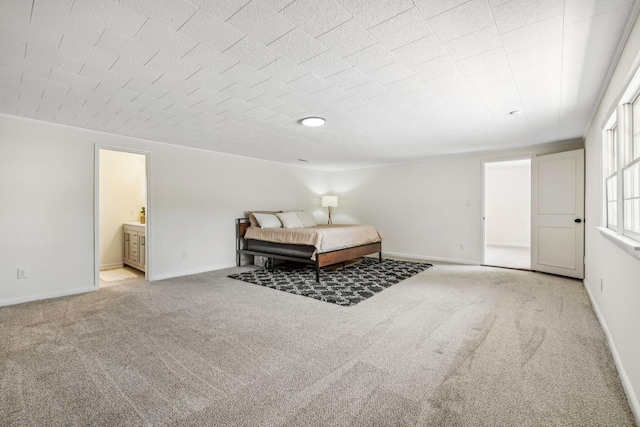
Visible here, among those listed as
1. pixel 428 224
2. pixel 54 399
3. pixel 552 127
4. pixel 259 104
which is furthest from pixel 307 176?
pixel 54 399

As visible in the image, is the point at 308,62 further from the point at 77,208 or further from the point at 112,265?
the point at 112,265

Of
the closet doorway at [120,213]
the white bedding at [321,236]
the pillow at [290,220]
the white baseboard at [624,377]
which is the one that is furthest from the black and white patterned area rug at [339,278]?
the closet doorway at [120,213]

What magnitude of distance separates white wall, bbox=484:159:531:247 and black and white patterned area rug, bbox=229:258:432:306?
4165mm

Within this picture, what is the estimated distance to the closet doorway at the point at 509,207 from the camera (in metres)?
7.62

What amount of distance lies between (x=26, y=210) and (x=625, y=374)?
559 cm

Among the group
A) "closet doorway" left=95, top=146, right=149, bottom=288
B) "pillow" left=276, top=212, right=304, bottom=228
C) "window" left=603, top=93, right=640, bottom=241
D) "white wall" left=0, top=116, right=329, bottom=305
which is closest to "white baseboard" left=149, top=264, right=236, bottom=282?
"white wall" left=0, top=116, right=329, bottom=305

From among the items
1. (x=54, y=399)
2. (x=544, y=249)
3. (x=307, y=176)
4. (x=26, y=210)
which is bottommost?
(x=54, y=399)

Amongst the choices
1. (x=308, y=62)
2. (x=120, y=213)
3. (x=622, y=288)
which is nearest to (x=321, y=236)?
(x=308, y=62)

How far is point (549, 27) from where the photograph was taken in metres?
1.65

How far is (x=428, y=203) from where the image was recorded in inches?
235

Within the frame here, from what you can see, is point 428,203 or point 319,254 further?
point 428,203

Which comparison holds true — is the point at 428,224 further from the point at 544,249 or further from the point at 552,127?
the point at 552,127

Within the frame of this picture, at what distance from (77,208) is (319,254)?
10.7 feet

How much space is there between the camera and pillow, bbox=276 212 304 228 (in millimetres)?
5625
